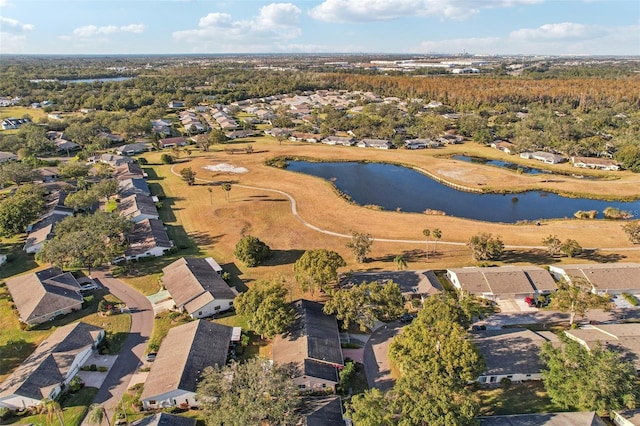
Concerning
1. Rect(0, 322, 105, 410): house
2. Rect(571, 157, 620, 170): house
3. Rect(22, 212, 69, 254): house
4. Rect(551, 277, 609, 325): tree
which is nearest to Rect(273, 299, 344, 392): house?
Rect(0, 322, 105, 410): house

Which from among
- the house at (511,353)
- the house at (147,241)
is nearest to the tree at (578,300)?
the house at (511,353)

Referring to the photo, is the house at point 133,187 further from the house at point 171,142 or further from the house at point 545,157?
the house at point 545,157

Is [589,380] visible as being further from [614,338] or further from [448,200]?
[448,200]

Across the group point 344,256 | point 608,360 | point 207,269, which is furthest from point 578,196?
point 207,269

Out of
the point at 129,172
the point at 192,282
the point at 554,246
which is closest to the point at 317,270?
the point at 192,282

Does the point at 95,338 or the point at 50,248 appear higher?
the point at 50,248

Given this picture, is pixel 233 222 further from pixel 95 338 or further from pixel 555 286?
pixel 555 286

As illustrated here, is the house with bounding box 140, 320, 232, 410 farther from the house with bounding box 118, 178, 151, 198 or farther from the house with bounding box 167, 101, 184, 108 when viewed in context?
the house with bounding box 167, 101, 184, 108
